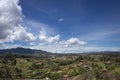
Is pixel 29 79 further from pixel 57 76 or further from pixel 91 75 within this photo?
pixel 91 75

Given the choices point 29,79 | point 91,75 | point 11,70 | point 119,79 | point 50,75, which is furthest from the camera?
point 11,70

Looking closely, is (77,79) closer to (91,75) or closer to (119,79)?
(91,75)

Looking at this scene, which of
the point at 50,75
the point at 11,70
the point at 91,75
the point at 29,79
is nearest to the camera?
the point at 91,75

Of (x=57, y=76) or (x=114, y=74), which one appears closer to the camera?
(x=114, y=74)

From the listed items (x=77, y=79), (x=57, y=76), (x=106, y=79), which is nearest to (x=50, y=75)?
(x=57, y=76)

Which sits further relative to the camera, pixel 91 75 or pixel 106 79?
pixel 91 75

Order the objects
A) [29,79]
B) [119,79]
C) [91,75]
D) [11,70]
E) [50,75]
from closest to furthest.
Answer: [119,79] < [91,75] < [29,79] < [50,75] < [11,70]

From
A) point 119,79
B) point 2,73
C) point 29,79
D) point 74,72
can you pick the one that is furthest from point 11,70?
point 119,79

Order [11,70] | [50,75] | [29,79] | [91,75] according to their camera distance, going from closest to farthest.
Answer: [91,75], [29,79], [50,75], [11,70]
